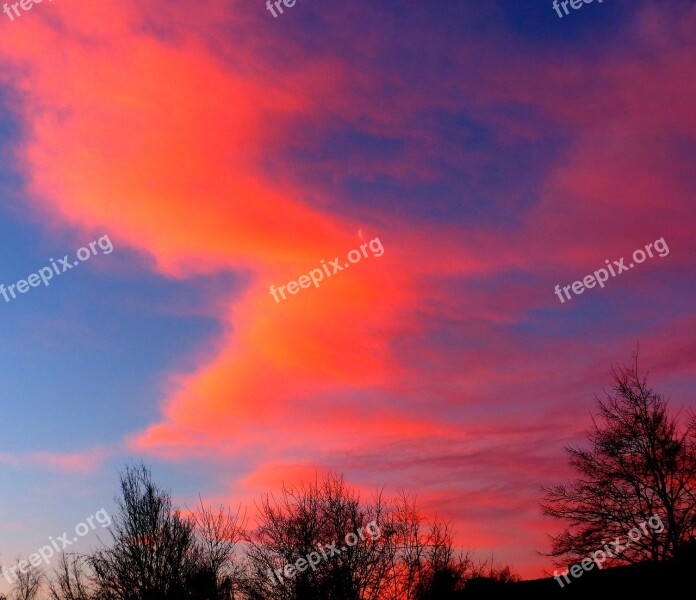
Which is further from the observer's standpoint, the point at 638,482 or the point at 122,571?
the point at 122,571

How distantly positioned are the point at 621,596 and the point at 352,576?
15.9 meters

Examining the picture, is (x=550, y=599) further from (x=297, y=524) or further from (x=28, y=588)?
(x=28, y=588)

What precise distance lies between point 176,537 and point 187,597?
3.76 meters

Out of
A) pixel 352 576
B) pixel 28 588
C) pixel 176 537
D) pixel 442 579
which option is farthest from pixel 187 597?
pixel 28 588

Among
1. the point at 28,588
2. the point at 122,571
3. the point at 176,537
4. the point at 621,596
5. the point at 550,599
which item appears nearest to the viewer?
the point at 621,596

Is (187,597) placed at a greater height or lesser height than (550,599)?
greater

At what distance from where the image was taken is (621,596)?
26016 mm

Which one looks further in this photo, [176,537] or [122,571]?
[176,537]

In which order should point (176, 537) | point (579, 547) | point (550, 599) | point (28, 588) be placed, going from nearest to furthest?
point (550, 599)
point (579, 547)
point (176, 537)
point (28, 588)

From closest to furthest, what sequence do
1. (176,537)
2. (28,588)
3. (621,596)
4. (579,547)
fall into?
(621,596), (579,547), (176,537), (28,588)

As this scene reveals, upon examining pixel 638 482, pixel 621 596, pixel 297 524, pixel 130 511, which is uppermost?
pixel 130 511

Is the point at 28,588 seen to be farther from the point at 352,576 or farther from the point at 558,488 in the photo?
the point at 558,488

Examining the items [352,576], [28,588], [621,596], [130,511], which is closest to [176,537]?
[130,511]

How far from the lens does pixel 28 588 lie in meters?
86.8
